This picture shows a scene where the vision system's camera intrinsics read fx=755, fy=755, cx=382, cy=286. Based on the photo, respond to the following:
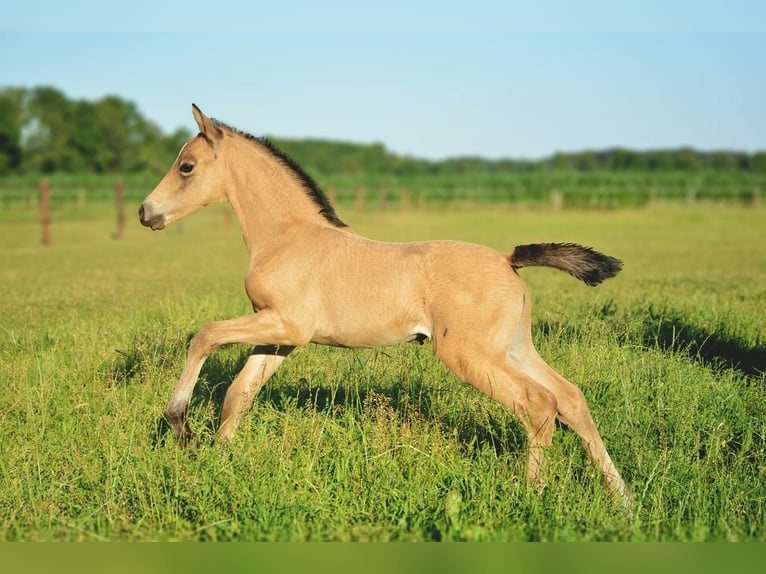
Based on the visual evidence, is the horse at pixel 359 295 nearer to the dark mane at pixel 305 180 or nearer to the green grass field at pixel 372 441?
the dark mane at pixel 305 180

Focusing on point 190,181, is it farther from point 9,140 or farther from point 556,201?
point 9,140

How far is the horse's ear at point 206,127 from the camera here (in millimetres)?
5575

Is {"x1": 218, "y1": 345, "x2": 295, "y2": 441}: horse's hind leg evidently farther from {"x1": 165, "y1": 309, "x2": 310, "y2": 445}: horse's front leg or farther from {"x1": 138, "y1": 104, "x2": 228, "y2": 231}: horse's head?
{"x1": 138, "y1": 104, "x2": 228, "y2": 231}: horse's head

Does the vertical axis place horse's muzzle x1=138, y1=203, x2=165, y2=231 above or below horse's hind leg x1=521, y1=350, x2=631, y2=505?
above

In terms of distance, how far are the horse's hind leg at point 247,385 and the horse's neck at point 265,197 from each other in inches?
31.0

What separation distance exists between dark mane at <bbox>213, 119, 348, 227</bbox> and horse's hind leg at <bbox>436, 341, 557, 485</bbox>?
1543mm


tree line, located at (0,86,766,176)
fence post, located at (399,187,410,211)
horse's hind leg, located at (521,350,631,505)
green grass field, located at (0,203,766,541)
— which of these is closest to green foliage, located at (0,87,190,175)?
tree line, located at (0,86,766,176)

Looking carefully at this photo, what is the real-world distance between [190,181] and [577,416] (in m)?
3.28

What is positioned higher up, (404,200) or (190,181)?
(190,181)

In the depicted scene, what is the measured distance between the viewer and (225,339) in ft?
16.5

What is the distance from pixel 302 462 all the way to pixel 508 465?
4.54 ft

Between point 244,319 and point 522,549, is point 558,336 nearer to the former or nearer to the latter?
point 244,319

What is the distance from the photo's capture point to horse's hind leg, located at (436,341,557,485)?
4773 mm

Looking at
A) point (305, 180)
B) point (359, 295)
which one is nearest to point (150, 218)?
point (305, 180)
